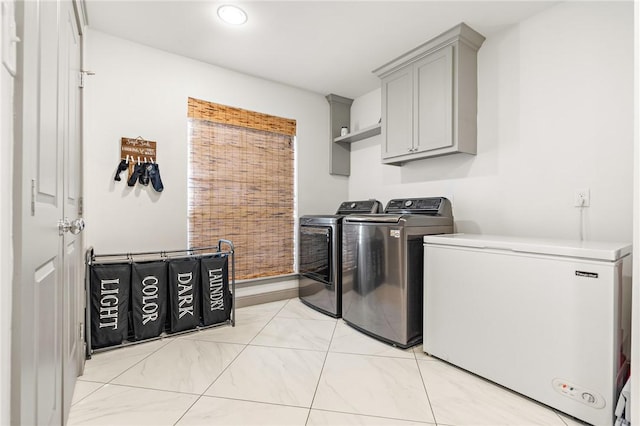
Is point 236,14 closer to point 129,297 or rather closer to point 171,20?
point 171,20

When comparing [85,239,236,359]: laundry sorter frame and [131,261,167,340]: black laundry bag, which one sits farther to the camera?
[131,261,167,340]: black laundry bag

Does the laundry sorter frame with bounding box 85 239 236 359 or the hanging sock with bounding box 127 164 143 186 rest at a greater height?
the hanging sock with bounding box 127 164 143 186

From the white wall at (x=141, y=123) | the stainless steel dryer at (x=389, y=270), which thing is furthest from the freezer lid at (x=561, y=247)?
the white wall at (x=141, y=123)

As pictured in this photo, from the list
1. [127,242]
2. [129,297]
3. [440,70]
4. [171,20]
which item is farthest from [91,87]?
[440,70]

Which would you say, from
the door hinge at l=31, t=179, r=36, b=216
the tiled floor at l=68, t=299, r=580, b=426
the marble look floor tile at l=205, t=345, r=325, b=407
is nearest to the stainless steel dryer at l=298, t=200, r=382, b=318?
the tiled floor at l=68, t=299, r=580, b=426

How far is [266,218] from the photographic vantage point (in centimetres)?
330

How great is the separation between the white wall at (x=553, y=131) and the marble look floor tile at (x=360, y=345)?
1180mm

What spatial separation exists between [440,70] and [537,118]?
31.9 inches

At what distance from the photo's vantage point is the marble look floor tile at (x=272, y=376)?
65.0 inches

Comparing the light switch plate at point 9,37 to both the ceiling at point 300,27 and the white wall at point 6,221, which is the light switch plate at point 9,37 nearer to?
the white wall at point 6,221

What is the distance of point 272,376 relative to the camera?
1.84m

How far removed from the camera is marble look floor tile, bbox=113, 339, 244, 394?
175 cm

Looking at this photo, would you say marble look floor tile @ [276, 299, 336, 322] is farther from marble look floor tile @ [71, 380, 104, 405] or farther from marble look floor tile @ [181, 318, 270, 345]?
marble look floor tile @ [71, 380, 104, 405]

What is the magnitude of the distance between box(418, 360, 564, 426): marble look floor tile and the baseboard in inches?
73.2
